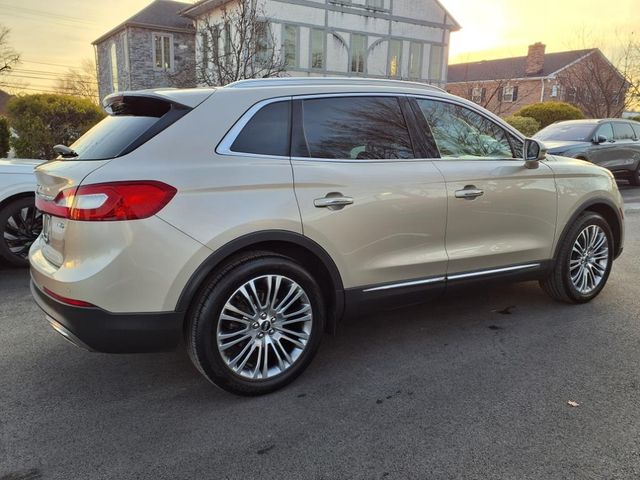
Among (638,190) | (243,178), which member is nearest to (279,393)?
(243,178)

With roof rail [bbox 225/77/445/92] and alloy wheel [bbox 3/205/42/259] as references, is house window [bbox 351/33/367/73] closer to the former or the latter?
alloy wheel [bbox 3/205/42/259]

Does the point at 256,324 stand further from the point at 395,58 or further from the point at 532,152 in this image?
the point at 395,58

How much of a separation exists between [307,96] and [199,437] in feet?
6.93

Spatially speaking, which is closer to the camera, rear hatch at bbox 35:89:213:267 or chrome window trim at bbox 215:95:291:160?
rear hatch at bbox 35:89:213:267

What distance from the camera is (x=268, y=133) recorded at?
316cm

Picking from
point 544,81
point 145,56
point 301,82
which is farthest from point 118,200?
point 544,81

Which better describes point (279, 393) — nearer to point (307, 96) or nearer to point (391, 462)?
point (391, 462)

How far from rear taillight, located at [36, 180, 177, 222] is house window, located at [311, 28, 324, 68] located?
81.7 feet

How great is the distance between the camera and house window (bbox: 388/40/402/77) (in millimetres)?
28406

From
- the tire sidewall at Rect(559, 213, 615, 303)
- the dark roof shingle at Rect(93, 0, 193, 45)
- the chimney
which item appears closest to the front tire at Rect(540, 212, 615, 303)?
the tire sidewall at Rect(559, 213, 615, 303)

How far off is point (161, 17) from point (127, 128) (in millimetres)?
28920

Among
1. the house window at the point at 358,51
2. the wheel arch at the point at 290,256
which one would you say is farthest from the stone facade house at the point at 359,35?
the wheel arch at the point at 290,256

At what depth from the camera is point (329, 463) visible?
252cm

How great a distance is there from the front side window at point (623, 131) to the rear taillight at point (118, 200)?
13.6 m
